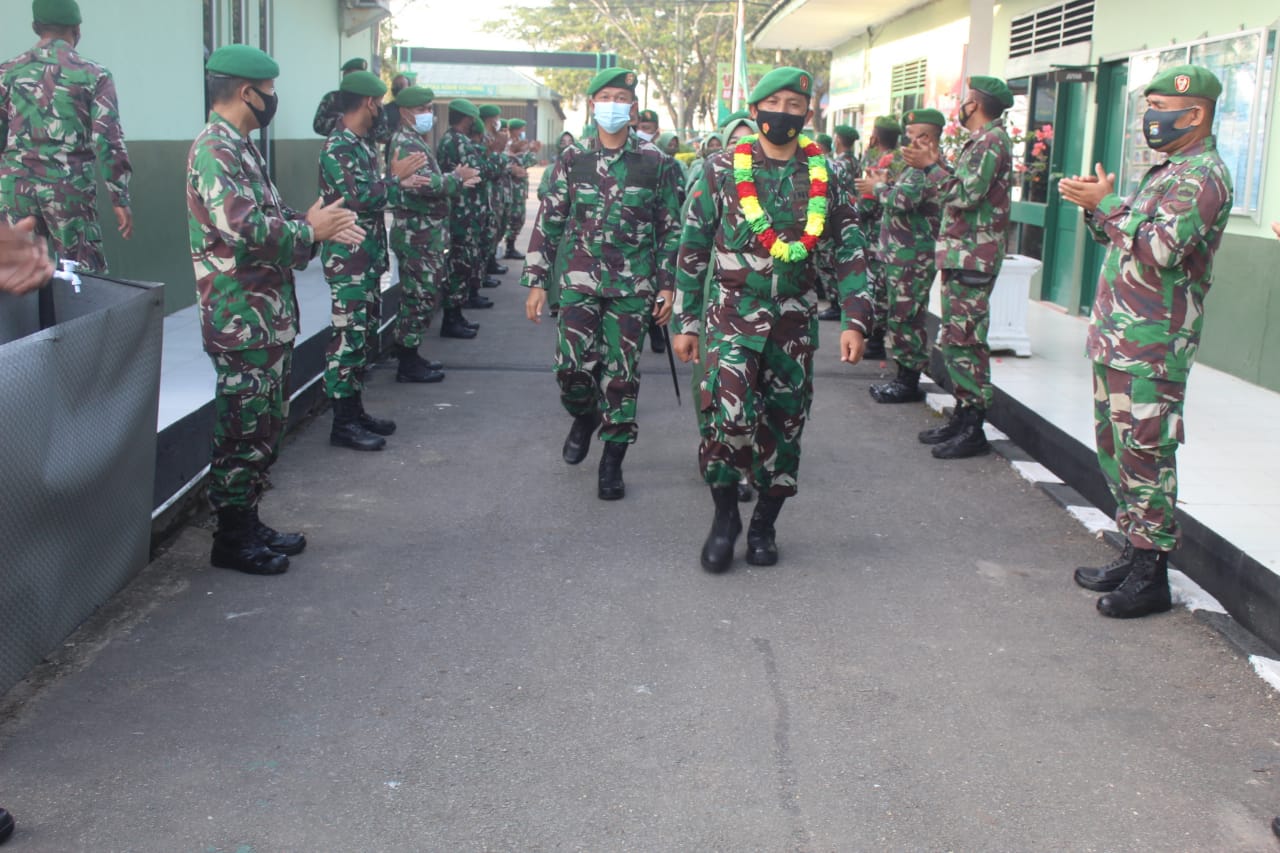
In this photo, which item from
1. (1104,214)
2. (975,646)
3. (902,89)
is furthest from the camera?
(902,89)

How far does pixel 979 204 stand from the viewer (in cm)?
733

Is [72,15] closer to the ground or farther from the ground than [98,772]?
farther from the ground

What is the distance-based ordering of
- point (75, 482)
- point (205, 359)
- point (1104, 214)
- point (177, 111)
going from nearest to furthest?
point (75, 482)
point (1104, 214)
point (205, 359)
point (177, 111)

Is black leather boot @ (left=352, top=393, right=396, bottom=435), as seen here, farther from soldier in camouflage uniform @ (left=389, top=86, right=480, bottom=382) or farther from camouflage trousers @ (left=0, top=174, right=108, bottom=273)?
camouflage trousers @ (left=0, top=174, right=108, bottom=273)

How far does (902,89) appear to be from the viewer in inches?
802

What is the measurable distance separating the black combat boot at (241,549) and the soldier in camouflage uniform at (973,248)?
12.7 ft

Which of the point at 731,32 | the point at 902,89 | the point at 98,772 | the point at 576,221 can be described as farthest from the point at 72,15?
the point at 731,32

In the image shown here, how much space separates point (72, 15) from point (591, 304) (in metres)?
3.29

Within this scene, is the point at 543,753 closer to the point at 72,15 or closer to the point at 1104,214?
the point at 1104,214

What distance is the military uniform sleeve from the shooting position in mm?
7195

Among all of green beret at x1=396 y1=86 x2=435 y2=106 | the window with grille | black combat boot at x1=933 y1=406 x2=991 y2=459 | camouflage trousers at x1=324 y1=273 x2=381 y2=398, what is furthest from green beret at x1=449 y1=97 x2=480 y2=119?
black combat boot at x1=933 y1=406 x2=991 y2=459

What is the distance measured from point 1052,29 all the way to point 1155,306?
9669 mm

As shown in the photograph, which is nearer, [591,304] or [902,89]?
[591,304]

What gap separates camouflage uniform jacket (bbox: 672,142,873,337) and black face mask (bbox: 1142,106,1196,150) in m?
1.14
